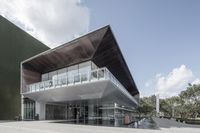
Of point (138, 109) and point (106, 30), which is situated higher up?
point (106, 30)

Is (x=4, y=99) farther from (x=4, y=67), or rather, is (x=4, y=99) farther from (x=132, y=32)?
(x=132, y=32)

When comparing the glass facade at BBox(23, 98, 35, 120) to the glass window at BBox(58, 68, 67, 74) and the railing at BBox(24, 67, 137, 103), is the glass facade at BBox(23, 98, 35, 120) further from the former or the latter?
the glass window at BBox(58, 68, 67, 74)

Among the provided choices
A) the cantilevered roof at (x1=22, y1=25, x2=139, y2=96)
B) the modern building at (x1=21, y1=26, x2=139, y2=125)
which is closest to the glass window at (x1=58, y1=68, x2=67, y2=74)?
the modern building at (x1=21, y1=26, x2=139, y2=125)

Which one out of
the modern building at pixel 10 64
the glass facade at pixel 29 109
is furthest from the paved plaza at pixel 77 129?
the modern building at pixel 10 64

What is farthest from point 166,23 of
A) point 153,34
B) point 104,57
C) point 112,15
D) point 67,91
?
point 67,91

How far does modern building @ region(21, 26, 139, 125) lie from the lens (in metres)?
21.5

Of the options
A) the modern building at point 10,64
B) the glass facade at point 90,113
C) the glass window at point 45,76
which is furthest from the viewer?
the modern building at point 10,64

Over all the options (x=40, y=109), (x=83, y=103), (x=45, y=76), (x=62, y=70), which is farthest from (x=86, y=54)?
(x=40, y=109)

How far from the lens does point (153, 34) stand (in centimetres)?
2136

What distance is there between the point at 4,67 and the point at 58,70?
39.1 ft

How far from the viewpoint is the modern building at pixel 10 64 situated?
35125mm

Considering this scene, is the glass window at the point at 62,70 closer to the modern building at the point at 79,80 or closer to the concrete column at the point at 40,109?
the modern building at the point at 79,80

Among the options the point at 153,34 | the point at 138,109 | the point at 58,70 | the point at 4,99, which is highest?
the point at 153,34

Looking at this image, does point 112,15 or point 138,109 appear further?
point 138,109
